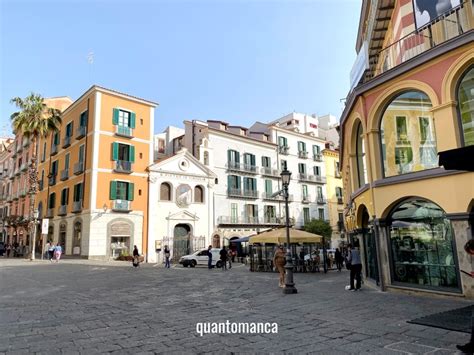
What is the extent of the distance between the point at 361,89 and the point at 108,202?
23.3 metres

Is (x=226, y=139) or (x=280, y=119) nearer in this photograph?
(x=226, y=139)

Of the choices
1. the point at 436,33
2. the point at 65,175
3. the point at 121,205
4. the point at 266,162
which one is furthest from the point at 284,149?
the point at 436,33

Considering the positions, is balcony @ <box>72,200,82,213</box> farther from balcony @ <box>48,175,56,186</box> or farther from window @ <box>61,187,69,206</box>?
balcony @ <box>48,175,56,186</box>

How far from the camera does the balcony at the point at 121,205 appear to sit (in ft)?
97.6

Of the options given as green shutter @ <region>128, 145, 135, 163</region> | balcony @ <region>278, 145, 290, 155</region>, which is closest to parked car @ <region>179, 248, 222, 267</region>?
green shutter @ <region>128, 145, 135, 163</region>

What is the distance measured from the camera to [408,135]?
1123cm

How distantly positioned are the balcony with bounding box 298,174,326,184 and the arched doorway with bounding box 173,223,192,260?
18318mm

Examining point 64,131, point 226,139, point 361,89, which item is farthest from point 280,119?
point 361,89

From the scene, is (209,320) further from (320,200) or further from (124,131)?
(320,200)

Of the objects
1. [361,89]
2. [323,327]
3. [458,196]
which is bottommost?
[323,327]

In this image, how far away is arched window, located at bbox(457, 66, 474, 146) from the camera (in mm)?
9484

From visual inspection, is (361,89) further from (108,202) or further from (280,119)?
(280,119)

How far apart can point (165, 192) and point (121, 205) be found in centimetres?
465

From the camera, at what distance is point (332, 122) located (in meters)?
59.9
